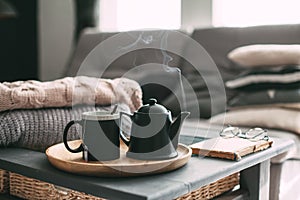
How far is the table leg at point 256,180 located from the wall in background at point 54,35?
8.83 ft

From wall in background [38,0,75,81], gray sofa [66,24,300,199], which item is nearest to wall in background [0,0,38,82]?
wall in background [38,0,75,81]

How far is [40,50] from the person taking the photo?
3793 mm

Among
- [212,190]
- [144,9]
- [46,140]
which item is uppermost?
[144,9]

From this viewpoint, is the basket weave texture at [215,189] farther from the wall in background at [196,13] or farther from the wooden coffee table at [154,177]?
the wall in background at [196,13]

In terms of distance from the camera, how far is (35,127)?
1063 mm

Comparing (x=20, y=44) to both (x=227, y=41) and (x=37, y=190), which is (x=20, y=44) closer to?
(x=227, y=41)

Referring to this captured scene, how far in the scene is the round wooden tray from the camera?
82cm

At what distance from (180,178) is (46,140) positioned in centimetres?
43

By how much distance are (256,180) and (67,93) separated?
0.55 m

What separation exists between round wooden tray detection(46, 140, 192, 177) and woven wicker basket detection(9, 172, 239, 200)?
86 mm

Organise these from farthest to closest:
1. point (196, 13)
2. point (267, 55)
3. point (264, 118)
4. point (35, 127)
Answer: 1. point (196, 13)
2. point (267, 55)
3. point (264, 118)
4. point (35, 127)

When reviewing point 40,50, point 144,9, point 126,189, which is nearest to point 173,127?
point 126,189

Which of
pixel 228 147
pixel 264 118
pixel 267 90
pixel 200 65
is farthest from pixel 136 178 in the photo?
pixel 200 65

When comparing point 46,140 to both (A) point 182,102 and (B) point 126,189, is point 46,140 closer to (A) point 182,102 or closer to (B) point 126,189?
(B) point 126,189
